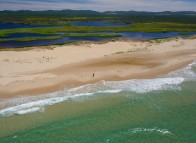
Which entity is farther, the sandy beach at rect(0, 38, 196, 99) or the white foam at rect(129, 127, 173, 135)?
the sandy beach at rect(0, 38, 196, 99)

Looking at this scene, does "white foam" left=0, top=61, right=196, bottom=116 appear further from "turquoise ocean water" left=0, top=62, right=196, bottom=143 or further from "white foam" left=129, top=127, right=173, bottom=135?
"white foam" left=129, top=127, right=173, bottom=135

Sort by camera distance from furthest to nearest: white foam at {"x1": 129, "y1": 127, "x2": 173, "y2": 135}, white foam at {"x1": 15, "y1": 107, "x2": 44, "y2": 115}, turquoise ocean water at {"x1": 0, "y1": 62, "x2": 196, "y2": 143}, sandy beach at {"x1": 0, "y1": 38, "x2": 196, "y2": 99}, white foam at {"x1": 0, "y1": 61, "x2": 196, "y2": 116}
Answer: sandy beach at {"x1": 0, "y1": 38, "x2": 196, "y2": 99}, white foam at {"x1": 0, "y1": 61, "x2": 196, "y2": 116}, white foam at {"x1": 15, "y1": 107, "x2": 44, "y2": 115}, white foam at {"x1": 129, "y1": 127, "x2": 173, "y2": 135}, turquoise ocean water at {"x1": 0, "y1": 62, "x2": 196, "y2": 143}

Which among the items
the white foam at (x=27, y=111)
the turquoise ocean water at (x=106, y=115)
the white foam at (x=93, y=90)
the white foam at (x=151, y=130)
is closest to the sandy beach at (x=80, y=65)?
the white foam at (x=93, y=90)

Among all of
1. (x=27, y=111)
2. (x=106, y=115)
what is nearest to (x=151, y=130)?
(x=106, y=115)

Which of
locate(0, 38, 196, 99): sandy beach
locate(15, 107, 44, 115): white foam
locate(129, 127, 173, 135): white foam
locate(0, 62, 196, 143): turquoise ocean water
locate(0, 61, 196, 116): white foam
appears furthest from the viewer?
locate(0, 38, 196, 99): sandy beach

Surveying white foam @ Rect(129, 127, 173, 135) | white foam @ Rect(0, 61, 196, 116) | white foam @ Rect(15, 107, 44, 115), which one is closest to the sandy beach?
white foam @ Rect(0, 61, 196, 116)

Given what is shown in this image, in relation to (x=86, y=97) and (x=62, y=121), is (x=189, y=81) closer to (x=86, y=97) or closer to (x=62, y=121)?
(x=86, y=97)

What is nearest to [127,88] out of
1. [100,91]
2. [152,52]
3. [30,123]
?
[100,91]
